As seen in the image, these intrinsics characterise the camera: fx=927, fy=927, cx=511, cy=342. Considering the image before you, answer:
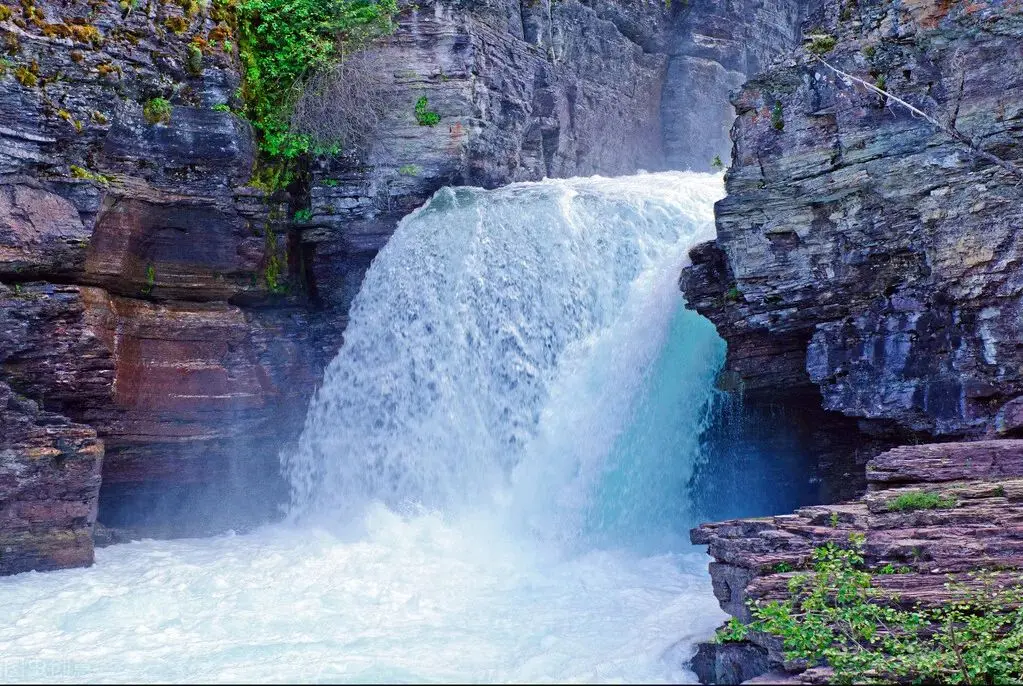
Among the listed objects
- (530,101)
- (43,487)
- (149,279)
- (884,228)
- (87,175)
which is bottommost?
(43,487)

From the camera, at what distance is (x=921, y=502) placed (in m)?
8.20

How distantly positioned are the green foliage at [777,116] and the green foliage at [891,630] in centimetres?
585

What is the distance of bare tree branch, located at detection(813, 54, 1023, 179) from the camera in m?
10.1

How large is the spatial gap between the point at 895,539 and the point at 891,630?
905 mm

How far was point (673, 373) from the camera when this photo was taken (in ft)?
42.5

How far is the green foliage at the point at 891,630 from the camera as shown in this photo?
691 centimetres

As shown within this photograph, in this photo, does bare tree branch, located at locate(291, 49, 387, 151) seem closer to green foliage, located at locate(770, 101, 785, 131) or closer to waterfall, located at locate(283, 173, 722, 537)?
waterfall, located at locate(283, 173, 722, 537)

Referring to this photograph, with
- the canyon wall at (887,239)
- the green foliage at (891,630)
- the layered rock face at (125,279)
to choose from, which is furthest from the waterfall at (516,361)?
the green foliage at (891,630)

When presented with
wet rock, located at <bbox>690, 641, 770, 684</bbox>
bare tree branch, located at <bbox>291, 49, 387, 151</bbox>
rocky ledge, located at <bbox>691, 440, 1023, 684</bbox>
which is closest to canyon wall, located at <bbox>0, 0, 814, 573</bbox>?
bare tree branch, located at <bbox>291, 49, 387, 151</bbox>

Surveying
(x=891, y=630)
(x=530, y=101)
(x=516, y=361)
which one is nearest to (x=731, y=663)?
(x=891, y=630)

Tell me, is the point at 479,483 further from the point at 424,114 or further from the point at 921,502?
the point at 424,114

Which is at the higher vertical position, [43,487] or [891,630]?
[891,630]

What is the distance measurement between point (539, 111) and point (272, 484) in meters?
8.29

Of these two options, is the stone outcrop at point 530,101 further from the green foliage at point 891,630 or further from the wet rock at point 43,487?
the green foliage at point 891,630
